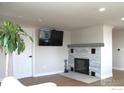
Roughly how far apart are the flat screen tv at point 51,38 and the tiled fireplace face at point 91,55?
86 cm

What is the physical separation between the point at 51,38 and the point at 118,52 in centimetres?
351

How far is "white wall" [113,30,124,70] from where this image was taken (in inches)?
246

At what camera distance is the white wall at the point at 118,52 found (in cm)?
624

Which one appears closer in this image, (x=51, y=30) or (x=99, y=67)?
(x=99, y=67)

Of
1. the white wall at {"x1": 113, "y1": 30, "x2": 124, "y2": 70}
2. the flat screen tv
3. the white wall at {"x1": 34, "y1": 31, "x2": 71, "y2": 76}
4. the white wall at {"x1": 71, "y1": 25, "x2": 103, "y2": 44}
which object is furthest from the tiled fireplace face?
the white wall at {"x1": 113, "y1": 30, "x2": 124, "y2": 70}

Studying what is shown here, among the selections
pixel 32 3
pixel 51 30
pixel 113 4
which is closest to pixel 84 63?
pixel 51 30

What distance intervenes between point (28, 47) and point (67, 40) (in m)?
1.95

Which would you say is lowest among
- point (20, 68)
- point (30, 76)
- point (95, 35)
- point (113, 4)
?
point (30, 76)

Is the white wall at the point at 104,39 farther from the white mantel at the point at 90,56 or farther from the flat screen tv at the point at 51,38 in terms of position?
the flat screen tv at the point at 51,38

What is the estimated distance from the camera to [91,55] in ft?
16.5

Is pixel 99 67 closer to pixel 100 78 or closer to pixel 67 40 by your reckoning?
pixel 100 78

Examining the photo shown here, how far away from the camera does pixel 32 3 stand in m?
2.58

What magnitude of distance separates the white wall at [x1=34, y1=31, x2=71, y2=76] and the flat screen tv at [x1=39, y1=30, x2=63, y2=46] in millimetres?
248

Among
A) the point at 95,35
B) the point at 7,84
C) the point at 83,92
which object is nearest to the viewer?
the point at 83,92
